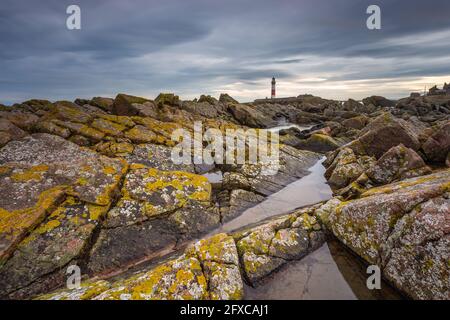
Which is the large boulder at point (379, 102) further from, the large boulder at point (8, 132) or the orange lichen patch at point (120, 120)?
the large boulder at point (8, 132)

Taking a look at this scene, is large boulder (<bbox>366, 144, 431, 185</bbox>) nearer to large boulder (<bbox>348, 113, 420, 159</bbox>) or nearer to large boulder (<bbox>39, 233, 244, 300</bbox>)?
large boulder (<bbox>348, 113, 420, 159</bbox>)

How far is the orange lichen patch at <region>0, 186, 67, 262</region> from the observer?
24.7 feet

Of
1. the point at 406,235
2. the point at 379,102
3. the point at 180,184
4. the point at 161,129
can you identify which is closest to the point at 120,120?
the point at 161,129

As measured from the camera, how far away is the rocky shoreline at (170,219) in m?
6.60

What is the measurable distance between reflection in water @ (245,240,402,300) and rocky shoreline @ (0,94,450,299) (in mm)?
288

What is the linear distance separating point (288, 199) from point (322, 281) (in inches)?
260

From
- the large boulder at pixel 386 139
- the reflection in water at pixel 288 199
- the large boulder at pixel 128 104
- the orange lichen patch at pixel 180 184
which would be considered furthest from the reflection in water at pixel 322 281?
the large boulder at pixel 128 104

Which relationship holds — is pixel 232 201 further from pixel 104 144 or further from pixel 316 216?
pixel 104 144

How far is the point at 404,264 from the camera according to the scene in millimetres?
6566

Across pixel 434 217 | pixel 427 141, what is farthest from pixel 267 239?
pixel 427 141

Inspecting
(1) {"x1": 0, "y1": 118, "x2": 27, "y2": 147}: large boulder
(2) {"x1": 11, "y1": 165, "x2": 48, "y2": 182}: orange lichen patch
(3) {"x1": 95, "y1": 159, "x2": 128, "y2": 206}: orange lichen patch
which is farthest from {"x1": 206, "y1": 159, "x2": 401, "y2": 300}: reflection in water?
(1) {"x1": 0, "y1": 118, "x2": 27, "y2": 147}: large boulder

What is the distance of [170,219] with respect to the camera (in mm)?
10219

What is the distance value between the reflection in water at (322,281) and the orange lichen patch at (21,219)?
749cm
